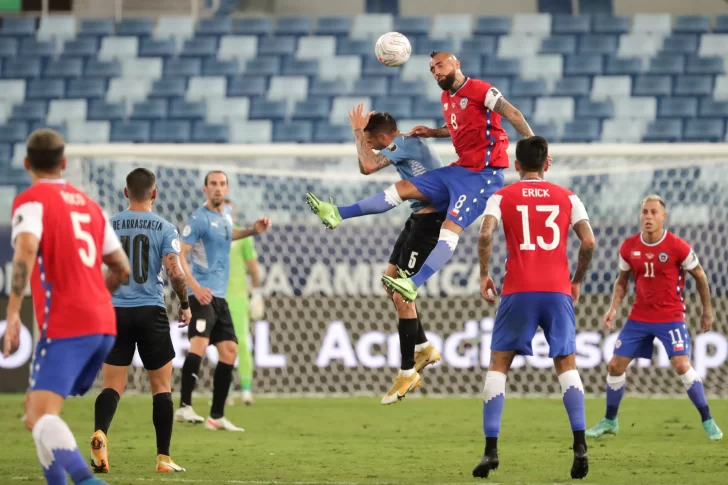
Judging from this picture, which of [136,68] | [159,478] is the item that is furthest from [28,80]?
[159,478]

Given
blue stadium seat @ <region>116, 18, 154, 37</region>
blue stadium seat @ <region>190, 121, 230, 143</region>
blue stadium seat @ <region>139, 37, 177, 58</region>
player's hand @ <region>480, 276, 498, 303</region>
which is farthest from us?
blue stadium seat @ <region>116, 18, 154, 37</region>

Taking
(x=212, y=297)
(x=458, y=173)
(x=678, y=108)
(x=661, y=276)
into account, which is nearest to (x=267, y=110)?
(x=678, y=108)

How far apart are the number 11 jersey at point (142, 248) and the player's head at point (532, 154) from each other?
2.12 m

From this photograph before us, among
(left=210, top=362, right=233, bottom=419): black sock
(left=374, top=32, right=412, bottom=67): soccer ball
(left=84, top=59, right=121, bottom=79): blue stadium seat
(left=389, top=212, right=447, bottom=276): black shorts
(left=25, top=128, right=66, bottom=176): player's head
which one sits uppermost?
(left=84, top=59, right=121, bottom=79): blue stadium seat

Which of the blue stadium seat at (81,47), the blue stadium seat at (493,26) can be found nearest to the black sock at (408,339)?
the blue stadium seat at (493,26)

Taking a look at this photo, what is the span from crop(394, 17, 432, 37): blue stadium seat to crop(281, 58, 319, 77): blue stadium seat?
1380 millimetres

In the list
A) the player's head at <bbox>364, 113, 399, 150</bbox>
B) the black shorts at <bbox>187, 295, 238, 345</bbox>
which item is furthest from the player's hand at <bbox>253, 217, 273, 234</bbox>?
the player's head at <bbox>364, 113, 399, 150</bbox>

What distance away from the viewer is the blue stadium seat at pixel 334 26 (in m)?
17.3

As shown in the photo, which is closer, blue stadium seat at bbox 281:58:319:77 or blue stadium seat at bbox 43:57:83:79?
blue stadium seat at bbox 281:58:319:77

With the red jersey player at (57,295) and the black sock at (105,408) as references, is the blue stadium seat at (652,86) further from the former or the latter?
the red jersey player at (57,295)

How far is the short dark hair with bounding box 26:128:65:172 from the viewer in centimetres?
491

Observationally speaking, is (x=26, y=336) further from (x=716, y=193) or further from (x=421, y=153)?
(x=716, y=193)

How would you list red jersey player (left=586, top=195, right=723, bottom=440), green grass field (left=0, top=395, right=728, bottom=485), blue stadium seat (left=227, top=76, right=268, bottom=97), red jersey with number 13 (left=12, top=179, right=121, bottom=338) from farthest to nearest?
blue stadium seat (left=227, top=76, right=268, bottom=97) → red jersey player (left=586, top=195, right=723, bottom=440) → green grass field (left=0, top=395, right=728, bottom=485) → red jersey with number 13 (left=12, top=179, right=121, bottom=338)

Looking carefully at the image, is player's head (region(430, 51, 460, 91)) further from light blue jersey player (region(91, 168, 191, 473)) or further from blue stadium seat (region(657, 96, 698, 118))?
blue stadium seat (region(657, 96, 698, 118))
